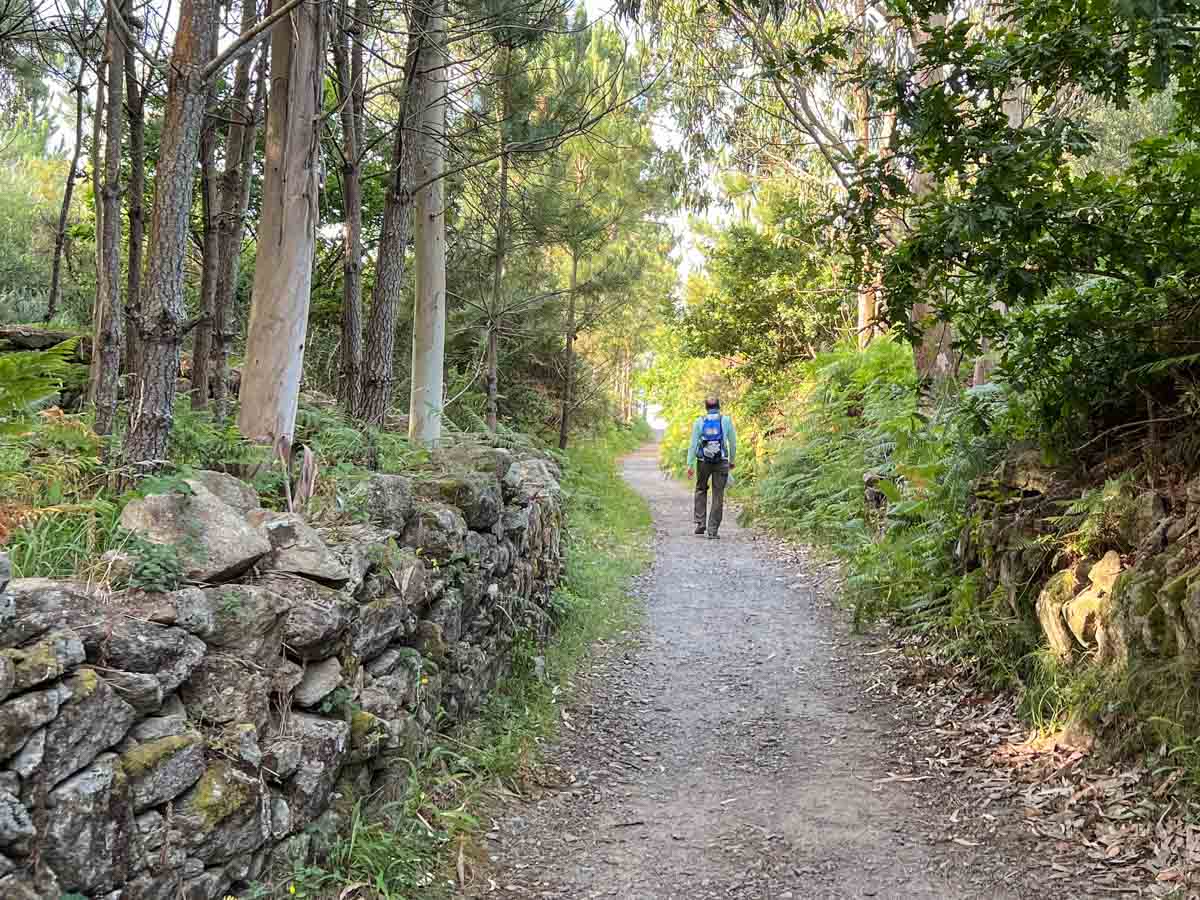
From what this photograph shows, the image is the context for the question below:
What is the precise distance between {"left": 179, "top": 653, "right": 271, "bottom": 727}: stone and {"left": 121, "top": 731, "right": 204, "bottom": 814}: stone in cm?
18

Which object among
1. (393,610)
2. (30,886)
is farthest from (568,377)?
(30,886)

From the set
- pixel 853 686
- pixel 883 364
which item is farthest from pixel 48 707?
pixel 883 364

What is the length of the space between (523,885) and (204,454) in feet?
8.36

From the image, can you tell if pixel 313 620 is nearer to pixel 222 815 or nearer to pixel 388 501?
pixel 222 815

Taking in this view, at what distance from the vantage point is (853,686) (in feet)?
21.8

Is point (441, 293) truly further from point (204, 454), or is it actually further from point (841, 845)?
point (841, 845)

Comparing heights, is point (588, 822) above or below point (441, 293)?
below

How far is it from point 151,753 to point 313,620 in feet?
3.12

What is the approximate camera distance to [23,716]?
90.8 inches

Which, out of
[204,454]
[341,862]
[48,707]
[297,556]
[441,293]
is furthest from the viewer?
[441,293]

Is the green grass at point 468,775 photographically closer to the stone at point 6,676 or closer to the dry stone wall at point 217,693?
Result: the dry stone wall at point 217,693

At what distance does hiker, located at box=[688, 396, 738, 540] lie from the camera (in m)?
12.7

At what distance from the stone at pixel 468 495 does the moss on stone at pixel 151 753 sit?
315cm

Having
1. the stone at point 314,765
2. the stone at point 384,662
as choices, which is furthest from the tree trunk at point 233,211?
the stone at point 314,765
